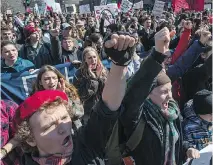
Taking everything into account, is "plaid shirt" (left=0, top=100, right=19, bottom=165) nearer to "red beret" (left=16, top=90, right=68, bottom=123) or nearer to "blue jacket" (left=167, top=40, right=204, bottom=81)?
"red beret" (left=16, top=90, right=68, bottom=123)

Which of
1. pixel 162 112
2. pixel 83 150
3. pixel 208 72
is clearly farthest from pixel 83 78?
pixel 83 150

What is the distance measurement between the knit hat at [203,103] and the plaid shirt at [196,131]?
5 cm

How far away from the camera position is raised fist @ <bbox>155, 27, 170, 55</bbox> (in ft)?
5.11

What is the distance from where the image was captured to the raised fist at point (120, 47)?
138 centimetres

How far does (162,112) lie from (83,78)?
2013mm

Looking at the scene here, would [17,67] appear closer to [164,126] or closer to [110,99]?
[164,126]

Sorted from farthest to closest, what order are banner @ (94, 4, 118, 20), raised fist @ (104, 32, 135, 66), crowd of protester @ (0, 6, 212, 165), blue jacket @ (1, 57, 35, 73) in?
banner @ (94, 4, 118, 20) < blue jacket @ (1, 57, 35, 73) < crowd of protester @ (0, 6, 212, 165) < raised fist @ (104, 32, 135, 66)

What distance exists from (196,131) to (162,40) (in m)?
1.17

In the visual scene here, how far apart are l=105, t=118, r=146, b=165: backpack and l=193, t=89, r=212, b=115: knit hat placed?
0.79 m

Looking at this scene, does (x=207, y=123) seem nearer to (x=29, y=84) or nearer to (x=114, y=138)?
(x=114, y=138)

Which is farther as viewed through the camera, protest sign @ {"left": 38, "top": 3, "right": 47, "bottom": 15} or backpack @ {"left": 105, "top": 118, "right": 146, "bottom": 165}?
protest sign @ {"left": 38, "top": 3, "right": 47, "bottom": 15}

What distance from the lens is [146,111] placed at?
2.03 m

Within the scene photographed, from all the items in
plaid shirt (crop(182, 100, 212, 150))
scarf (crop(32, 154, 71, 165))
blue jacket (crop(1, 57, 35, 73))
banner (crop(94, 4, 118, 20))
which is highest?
scarf (crop(32, 154, 71, 165))

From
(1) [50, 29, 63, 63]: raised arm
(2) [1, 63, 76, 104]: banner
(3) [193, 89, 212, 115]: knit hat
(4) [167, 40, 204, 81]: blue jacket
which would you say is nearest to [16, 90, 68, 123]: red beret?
(3) [193, 89, 212, 115]: knit hat
